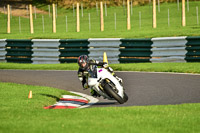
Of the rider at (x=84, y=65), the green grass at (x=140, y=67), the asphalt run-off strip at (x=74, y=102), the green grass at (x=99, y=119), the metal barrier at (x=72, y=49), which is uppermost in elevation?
the metal barrier at (x=72, y=49)

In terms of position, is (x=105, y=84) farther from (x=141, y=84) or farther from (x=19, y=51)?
(x=19, y=51)

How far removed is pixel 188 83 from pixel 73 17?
110 ft

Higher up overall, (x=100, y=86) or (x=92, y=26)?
(x=92, y=26)

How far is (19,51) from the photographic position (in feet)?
78.0

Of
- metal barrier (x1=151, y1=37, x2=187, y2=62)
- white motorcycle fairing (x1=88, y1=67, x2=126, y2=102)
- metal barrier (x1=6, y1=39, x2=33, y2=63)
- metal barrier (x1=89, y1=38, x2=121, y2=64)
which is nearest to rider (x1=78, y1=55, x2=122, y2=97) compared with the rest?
white motorcycle fairing (x1=88, y1=67, x2=126, y2=102)

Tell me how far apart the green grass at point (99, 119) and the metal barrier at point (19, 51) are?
11590mm

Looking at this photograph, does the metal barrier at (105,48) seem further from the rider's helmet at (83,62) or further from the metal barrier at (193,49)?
the rider's helmet at (83,62)

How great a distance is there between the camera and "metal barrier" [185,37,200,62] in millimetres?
19312

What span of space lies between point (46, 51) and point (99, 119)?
14.1 metres

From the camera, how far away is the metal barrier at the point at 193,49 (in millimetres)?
19312

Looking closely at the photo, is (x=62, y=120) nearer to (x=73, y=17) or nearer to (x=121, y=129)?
(x=121, y=129)

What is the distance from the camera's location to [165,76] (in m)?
16.9

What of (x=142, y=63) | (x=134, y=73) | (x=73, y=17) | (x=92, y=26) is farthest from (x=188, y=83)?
(x=73, y=17)

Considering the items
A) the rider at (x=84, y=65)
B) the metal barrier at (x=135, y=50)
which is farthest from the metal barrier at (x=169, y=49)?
the rider at (x=84, y=65)
